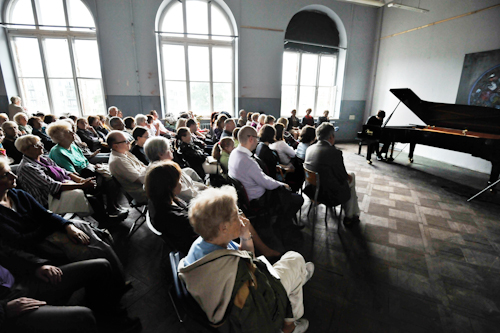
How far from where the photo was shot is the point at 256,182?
2424 mm

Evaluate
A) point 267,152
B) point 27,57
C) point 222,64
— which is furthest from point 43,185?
point 27,57

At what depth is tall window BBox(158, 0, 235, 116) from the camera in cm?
746

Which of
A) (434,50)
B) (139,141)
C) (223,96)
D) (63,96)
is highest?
(434,50)

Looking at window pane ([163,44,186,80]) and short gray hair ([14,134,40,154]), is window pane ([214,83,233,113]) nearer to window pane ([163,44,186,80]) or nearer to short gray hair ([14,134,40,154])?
window pane ([163,44,186,80])

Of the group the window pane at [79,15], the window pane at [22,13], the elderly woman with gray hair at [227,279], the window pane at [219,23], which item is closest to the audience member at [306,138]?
the elderly woman with gray hair at [227,279]

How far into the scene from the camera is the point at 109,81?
23.0ft

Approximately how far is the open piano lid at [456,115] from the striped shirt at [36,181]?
20.2ft

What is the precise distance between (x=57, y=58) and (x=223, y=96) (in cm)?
519

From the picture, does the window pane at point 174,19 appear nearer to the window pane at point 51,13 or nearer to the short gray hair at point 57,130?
the window pane at point 51,13

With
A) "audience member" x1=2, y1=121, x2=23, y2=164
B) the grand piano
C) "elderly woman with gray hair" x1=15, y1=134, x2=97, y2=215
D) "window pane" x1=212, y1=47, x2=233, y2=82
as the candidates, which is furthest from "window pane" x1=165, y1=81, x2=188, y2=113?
"elderly woman with gray hair" x1=15, y1=134, x2=97, y2=215

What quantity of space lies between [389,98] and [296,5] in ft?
14.9

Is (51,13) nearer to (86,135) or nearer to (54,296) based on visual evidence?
(86,135)

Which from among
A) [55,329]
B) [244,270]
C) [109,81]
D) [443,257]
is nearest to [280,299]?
[244,270]

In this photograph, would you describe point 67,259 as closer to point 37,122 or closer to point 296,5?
point 37,122
